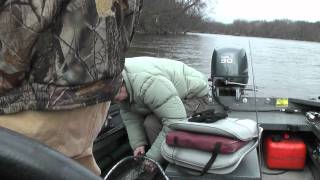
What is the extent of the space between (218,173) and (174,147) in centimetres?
29

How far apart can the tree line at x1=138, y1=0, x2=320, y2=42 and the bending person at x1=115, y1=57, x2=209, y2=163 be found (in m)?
32.4

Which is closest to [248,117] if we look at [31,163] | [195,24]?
[31,163]

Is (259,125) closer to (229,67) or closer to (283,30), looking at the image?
(229,67)

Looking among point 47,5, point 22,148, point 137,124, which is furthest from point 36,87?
point 137,124

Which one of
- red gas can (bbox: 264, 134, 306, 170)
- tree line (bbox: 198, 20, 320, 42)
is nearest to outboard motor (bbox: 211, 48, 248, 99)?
red gas can (bbox: 264, 134, 306, 170)

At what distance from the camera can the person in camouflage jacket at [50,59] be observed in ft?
3.31

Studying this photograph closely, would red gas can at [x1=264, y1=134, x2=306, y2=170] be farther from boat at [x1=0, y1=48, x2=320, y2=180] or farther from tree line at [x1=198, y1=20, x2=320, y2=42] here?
tree line at [x1=198, y1=20, x2=320, y2=42]

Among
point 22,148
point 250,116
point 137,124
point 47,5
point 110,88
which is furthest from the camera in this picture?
point 250,116

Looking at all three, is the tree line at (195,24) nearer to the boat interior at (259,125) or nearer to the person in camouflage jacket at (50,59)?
the boat interior at (259,125)

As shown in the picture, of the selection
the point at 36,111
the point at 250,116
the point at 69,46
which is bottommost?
the point at 250,116

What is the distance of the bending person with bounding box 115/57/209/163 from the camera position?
10.4 feet

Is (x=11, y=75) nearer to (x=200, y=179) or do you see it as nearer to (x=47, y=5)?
(x=47, y=5)

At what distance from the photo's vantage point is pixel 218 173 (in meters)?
2.73

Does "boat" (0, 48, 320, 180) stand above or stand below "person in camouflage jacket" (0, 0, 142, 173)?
below
